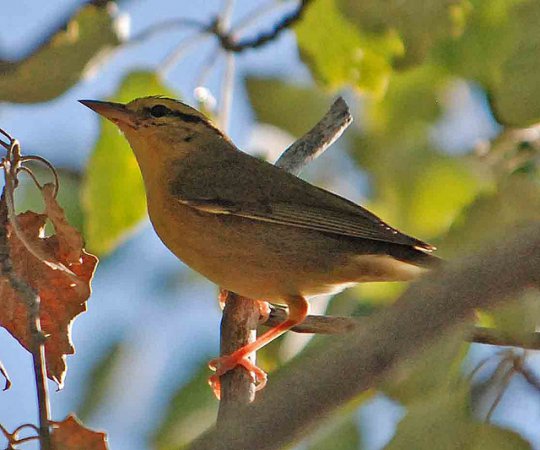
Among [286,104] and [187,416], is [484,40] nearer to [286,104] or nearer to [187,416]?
[286,104]

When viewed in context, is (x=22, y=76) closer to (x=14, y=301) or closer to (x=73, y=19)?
(x=73, y=19)

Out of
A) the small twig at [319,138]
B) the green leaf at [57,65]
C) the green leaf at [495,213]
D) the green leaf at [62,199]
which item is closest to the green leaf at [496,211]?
the green leaf at [495,213]

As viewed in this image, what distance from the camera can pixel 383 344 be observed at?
5.18ft

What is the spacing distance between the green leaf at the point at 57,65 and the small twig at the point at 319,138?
1597mm

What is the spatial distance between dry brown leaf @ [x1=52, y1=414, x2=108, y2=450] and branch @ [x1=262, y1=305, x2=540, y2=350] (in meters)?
0.69

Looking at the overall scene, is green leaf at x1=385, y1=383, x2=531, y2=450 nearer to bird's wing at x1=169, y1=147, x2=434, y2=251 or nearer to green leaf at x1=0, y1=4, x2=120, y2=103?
green leaf at x1=0, y1=4, x2=120, y2=103

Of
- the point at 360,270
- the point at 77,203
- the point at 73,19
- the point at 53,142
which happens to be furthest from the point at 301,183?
the point at 53,142

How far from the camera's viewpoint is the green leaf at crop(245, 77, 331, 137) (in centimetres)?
514

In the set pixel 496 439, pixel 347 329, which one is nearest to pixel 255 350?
pixel 347 329

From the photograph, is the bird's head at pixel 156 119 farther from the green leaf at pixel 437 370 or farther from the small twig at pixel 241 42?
the green leaf at pixel 437 370

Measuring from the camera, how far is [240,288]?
442 cm

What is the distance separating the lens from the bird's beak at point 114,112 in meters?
4.89

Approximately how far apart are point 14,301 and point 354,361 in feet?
4.82

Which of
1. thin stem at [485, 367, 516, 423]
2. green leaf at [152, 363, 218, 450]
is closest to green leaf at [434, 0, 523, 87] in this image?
A: thin stem at [485, 367, 516, 423]
